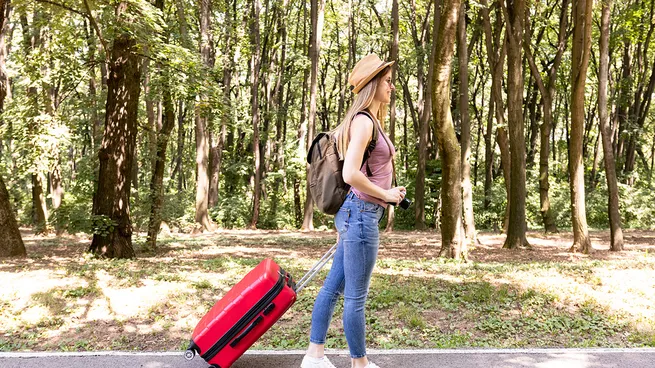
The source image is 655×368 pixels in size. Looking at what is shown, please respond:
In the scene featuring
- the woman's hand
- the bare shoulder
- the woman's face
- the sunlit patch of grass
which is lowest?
the sunlit patch of grass

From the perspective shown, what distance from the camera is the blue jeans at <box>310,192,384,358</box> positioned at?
3713mm

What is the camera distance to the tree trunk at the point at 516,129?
46.1ft

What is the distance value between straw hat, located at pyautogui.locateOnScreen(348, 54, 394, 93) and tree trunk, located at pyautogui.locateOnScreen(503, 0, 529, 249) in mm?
11059

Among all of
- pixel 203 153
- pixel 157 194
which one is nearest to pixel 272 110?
pixel 203 153

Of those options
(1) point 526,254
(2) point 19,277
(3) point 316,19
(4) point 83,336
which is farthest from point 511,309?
(3) point 316,19

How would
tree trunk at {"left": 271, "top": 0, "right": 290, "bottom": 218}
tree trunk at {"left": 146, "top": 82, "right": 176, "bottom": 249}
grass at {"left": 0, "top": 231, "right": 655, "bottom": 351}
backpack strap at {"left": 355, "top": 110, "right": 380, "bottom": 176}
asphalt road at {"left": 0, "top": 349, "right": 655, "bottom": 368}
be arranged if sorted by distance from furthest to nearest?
tree trunk at {"left": 271, "top": 0, "right": 290, "bottom": 218} < tree trunk at {"left": 146, "top": 82, "right": 176, "bottom": 249} < grass at {"left": 0, "top": 231, "right": 655, "bottom": 351} < asphalt road at {"left": 0, "top": 349, "right": 655, "bottom": 368} < backpack strap at {"left": 355, "top": 110, "right": 380, "bottom": 176}

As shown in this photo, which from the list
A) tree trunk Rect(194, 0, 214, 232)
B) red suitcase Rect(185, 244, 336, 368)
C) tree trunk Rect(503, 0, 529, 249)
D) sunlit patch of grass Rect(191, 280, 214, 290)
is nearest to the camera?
red suitcase Rect(185, 244, 336, 368)

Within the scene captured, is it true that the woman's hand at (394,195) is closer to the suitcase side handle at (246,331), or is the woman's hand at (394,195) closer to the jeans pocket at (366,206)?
the jeans pocket at (366,206)

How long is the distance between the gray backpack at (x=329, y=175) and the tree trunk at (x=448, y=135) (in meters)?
6.75

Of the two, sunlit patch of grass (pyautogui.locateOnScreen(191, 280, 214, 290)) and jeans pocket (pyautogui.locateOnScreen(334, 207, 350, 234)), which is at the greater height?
jeans pocket (pyautogui.locateOnScreen(334, 207, 350, 234))

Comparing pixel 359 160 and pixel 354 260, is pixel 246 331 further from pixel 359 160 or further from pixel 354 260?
Result: pixel 359 160

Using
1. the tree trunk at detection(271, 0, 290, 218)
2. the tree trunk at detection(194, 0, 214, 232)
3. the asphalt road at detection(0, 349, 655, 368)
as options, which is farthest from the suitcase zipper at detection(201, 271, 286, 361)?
the tree trunk at detection(271, 0, 290, 218)

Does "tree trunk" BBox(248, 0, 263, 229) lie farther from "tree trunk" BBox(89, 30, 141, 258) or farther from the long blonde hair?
the long blonde hair

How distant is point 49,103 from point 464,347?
53.5 feet
